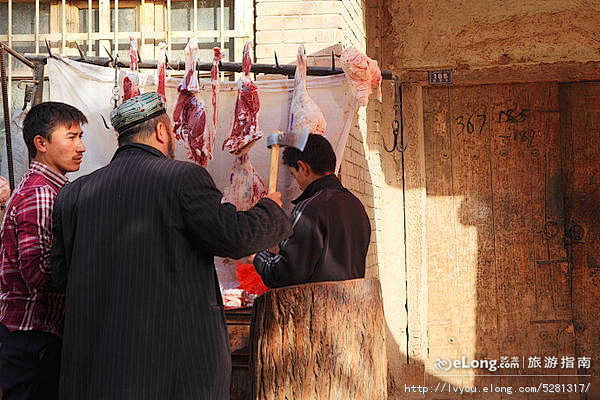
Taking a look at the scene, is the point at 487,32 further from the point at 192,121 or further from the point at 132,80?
the point at 132,80

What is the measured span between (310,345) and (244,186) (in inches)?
52.6

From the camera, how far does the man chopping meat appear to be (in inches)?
140

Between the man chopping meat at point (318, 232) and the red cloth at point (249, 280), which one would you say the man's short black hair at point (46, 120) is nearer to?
the man chopping meat at point (318, 232)

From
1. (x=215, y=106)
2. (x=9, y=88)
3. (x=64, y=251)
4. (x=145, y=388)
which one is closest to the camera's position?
(x=145, y=388)

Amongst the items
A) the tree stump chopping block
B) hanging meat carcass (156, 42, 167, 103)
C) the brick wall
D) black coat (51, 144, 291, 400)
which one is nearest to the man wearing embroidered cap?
black coat (51, 144, 291, 400)

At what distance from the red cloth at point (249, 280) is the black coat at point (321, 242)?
515 mm

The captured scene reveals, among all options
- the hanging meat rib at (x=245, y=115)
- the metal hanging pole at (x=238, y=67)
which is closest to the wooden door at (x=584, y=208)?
the metal hanging pole at (x=238, y=67)

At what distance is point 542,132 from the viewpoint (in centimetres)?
648

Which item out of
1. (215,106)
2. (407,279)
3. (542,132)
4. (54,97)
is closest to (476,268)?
(407,279)

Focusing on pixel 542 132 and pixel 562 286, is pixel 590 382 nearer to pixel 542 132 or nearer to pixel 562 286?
pixel 562 286

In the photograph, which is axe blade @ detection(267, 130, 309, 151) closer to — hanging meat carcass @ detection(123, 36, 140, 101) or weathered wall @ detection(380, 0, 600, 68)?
hanging meat carcass @ detection(123, 36, 140, 101)

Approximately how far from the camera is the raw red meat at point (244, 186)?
4227 mm

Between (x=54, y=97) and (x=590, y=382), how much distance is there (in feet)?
16.2

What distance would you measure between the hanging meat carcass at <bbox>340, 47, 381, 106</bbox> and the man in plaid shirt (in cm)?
180
